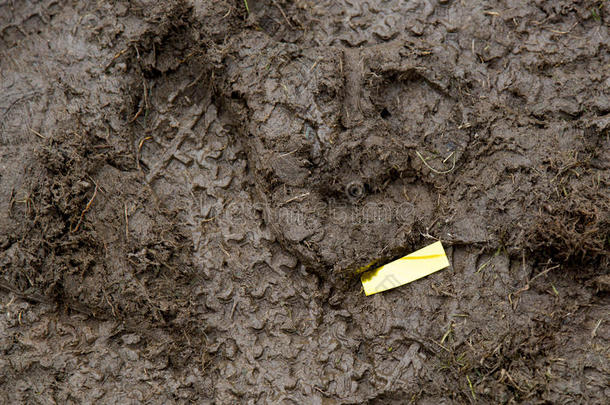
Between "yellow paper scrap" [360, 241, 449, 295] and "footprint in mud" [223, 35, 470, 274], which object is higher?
"footprint in mud" [223, 35, 470, 274]

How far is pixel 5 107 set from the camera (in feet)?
8.18

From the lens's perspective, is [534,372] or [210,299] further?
[210,299]

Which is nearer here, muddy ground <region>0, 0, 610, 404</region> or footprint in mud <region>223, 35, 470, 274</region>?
muddy ground <region>0, 0, 610, 404</region>

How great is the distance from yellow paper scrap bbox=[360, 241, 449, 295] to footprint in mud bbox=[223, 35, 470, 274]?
5 centimetres

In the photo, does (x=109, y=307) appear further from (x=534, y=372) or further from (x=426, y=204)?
(x=534, y=372)

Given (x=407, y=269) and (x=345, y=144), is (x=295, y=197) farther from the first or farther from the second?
(x=407, y=269)

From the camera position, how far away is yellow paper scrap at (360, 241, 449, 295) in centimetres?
241

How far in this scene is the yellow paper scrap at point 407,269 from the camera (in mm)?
2414

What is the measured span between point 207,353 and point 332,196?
0.96 metres

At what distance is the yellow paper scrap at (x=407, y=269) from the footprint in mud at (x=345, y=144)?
0.05 metres

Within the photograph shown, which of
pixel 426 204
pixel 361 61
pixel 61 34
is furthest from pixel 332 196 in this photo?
pixel 61 34

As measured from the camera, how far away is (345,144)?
2449mm

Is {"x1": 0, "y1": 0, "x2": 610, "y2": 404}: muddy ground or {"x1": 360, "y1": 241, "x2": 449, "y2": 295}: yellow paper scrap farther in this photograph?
{"x1": 360, "y1": 241, "x2": 449, "y2": 295}: yellow paper scrap

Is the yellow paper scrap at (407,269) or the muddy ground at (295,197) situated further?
the yellow paper scrap at (407,269)
